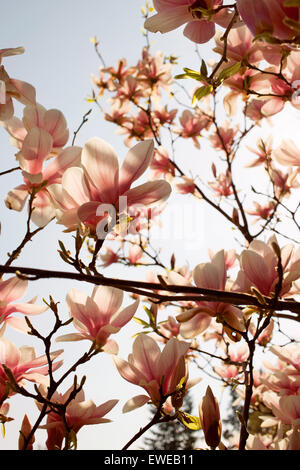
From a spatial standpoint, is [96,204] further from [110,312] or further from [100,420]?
[100,420]

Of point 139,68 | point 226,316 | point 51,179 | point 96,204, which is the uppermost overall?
point 139,68

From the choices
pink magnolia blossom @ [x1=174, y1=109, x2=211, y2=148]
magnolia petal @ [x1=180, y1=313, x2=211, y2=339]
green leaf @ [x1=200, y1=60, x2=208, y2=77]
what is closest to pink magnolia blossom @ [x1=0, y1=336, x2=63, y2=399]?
magnolia petal @ [x1=180, y1=313, x2=211, y2=339]

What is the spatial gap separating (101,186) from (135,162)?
6 centimetres

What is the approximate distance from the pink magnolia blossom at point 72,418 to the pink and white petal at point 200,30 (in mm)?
708

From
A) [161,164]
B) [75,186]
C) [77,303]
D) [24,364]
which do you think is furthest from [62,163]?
[161,164]

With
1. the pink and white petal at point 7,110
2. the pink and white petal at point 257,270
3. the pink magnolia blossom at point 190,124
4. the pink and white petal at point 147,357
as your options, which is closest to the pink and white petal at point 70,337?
the pink and white petal at point 147,357

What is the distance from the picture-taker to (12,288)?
738mm

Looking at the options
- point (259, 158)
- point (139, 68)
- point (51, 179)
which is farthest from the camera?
point (139, 68)

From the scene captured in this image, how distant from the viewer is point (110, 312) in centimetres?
74

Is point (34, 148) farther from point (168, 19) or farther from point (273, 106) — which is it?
point (273, 106)

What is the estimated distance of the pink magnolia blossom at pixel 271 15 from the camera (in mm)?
462

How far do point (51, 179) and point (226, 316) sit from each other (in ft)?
1.40

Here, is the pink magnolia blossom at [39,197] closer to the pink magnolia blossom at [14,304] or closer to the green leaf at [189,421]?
the pink magnolia blossom at [14,304]
